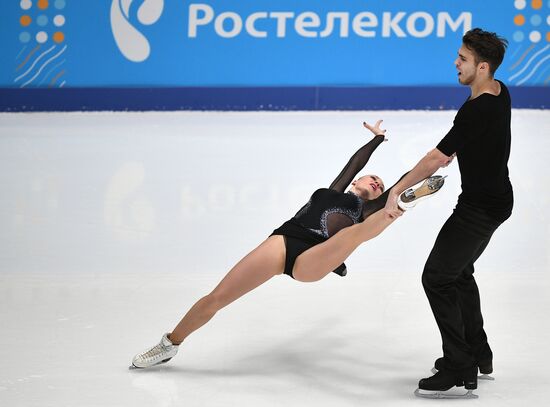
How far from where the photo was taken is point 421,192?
4211 mm

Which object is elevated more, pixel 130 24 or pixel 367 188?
pixel 367 188

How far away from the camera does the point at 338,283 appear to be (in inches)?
243

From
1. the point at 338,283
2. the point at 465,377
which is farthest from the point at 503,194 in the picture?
the point at 338,283

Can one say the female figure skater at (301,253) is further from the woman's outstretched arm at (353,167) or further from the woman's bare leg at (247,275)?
the woman's outstretched arm at (353,167)

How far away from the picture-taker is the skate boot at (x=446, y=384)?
450 centimetres

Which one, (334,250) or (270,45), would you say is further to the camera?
(270,45)

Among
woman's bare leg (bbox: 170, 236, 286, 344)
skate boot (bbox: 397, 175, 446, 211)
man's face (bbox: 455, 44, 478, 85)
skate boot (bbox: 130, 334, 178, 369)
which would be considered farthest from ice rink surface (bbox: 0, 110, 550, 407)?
man's face (bbox: 455, 44, 478, 85)

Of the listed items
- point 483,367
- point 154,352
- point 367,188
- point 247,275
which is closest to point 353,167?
point 367,188

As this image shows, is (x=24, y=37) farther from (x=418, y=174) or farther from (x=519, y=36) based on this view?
(x=418, y=174)

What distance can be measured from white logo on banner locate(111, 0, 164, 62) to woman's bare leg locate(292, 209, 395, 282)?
750 cm

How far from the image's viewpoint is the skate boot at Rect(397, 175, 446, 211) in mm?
4188

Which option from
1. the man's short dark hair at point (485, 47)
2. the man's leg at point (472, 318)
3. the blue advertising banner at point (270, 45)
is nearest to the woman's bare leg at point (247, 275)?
the man's leg at point (472, 318)

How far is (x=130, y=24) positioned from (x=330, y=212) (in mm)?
7348

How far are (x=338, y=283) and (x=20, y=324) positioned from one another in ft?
5.99
